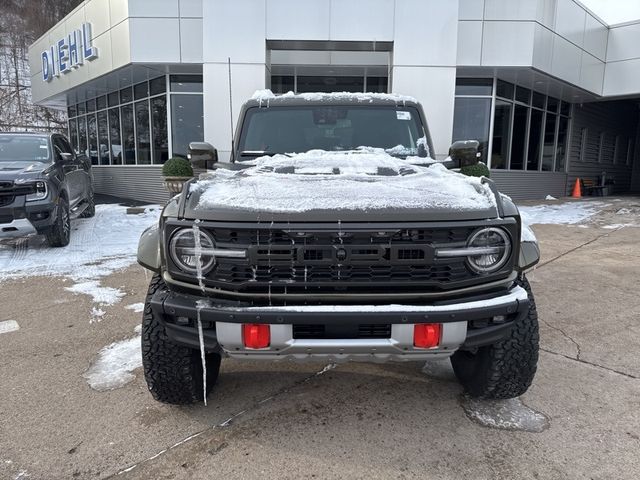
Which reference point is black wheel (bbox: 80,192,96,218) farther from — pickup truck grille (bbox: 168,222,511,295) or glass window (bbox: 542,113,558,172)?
glass window (bbox: 542,113,558,172)

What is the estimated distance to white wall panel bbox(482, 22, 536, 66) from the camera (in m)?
11.8

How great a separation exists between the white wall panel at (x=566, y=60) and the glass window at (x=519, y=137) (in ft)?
4.77

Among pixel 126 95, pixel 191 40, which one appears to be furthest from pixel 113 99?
pixel 191 40

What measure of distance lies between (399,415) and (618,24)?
59.0 feet

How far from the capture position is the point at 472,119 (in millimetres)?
13211

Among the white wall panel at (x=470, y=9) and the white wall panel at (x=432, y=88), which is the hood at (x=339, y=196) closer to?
the white wall panel at (x=432, y=88)

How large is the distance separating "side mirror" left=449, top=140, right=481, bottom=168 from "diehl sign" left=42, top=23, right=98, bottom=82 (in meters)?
13.5

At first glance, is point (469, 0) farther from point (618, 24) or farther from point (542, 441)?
point (542, 441)

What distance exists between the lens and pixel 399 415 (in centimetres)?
268

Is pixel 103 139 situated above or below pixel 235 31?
below

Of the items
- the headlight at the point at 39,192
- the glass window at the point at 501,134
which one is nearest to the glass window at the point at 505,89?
the glass window at the point at 501,134

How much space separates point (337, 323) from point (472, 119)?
12.5m

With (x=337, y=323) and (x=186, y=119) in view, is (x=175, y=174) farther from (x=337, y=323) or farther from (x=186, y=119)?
(x=337, y=323)

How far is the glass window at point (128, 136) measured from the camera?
15.4m
